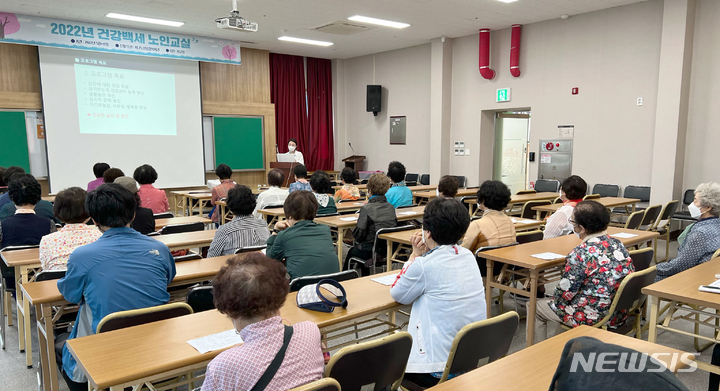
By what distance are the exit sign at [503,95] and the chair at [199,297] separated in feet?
25.2

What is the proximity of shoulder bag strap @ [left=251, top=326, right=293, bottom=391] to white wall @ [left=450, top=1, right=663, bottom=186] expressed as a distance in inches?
296

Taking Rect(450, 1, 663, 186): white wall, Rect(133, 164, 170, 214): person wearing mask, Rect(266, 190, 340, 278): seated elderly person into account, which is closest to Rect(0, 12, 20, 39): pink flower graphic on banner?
Rect(133, 164, 170, 214): person wearing mask

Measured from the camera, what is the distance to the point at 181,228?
13.9ft

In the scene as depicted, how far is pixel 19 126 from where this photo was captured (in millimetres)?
7746

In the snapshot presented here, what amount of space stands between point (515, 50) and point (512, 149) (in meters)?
2.15

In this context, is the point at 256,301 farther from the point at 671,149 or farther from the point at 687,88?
the point at 687,88

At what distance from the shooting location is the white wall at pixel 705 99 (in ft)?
21.3

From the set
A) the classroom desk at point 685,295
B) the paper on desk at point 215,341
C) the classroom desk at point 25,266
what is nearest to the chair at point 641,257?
the classroom desk at point 685,295

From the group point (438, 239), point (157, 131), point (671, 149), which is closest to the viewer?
point (438, 239)

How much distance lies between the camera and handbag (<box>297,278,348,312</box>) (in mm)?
2084

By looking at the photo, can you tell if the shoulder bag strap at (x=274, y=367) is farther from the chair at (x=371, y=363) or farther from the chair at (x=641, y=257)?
the chair at (x=641, y=257)

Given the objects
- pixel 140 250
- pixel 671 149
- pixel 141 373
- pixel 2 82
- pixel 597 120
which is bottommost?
pixel 141 373

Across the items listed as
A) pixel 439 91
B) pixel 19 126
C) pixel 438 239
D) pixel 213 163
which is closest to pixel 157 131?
pixel 213 163

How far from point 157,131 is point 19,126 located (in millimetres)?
2186
